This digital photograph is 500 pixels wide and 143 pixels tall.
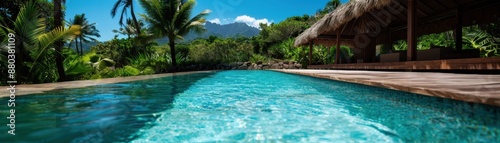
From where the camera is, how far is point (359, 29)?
37.8 ft

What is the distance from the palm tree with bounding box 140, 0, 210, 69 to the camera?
54.3 feet

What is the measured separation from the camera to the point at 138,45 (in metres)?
19.9

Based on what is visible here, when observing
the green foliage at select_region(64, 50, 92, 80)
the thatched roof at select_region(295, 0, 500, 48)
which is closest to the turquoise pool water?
Answer: the thatched roof at select_region(295, 0, 500, 48)

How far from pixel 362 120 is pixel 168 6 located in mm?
16211

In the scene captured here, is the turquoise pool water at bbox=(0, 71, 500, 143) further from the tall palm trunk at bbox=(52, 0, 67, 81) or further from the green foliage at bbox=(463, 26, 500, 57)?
the green foliage at bbox=(463, 26, 500, 57)

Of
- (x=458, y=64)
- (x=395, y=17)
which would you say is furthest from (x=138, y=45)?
(x=458, y=64)

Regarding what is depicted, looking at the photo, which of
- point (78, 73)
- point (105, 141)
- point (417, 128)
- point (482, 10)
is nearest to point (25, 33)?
point (78, 73)

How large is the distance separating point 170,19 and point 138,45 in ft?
15.0

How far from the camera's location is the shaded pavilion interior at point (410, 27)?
5013mm

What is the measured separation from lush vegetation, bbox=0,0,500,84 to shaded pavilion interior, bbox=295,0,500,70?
2.83 ft

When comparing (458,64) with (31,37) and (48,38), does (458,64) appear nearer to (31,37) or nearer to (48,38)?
(48,38)

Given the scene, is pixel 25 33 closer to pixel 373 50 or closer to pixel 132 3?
pixel 373 50

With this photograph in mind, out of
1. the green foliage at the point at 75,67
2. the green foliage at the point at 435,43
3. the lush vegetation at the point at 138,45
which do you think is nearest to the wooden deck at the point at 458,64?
the lush vegetation at the point at 138,45

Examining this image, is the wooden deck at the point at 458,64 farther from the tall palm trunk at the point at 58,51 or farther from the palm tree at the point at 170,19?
the palm tree at the point at 170,19
